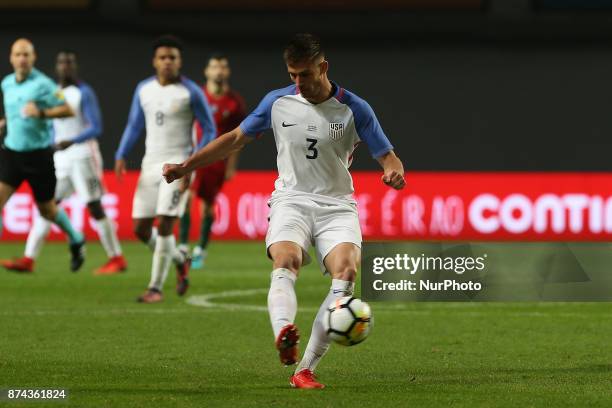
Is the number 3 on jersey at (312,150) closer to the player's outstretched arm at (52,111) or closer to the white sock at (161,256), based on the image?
the white sock at (161,256)

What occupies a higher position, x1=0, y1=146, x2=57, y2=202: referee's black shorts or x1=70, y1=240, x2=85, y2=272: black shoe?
x1=0, y1=146, x2=57, y2=202: referee's black shorts

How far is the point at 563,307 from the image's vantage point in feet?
37.4

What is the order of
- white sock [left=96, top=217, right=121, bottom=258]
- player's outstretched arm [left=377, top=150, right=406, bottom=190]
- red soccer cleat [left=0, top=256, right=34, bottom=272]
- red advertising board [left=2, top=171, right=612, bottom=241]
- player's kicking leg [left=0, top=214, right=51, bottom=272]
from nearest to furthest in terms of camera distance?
player's outstretched arm [left=377, top=150, right=406, bottom=190], red soccer cleat [left=0, top=256, right=34, bottom=272], player's kicking leg [left=0, top=214, right=51, bottom=272], white sock [left=96, top=217, right=121, bottom=258], red advertising board [left=2, top=171, right=612, bottom=241]

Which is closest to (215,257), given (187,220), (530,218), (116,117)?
(187,220)

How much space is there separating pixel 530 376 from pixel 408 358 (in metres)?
1.00

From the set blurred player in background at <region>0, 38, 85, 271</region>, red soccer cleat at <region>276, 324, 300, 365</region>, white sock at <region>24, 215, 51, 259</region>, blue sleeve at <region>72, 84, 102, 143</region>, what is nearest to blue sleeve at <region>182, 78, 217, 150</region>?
blurred player in background at <region>0, 38, 85, 271</region>

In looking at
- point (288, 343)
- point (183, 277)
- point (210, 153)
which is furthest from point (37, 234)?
point (288, 343)

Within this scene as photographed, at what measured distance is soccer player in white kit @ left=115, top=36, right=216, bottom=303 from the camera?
36.6 ft

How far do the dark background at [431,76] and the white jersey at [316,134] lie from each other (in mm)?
16614

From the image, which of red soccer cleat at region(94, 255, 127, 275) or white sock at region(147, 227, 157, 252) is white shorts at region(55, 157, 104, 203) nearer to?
red soccer cleat at region(94, 255, 127, 275)

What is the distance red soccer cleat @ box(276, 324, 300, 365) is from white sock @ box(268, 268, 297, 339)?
108 millimetres

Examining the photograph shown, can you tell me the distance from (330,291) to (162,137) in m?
4.98

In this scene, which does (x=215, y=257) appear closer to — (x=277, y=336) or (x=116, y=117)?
(x=116, y=117)

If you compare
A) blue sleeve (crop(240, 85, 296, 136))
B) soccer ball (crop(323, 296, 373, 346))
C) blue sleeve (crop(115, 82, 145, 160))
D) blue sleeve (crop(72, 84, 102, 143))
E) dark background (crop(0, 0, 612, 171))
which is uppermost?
dark background (crop(0, 0, 612, 171))
